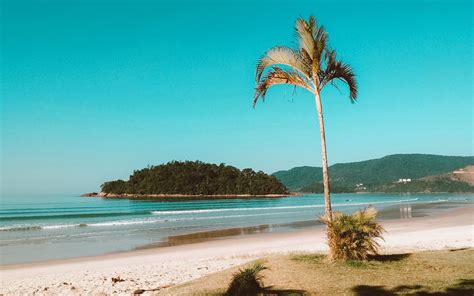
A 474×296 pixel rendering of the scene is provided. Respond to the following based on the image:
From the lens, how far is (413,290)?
6871mm

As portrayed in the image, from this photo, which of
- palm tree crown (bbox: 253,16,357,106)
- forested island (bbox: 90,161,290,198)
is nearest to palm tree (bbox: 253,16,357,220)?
palm tree crown (bbox: 253,16,357,106)

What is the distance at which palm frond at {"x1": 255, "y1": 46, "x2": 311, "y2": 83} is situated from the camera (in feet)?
A: 34.9

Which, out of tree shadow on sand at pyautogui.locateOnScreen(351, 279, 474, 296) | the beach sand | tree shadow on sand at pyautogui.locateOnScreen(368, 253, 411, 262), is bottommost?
the beach sand

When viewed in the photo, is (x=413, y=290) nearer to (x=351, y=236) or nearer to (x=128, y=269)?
(x=351, y=236)

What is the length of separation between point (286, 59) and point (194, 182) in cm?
15134

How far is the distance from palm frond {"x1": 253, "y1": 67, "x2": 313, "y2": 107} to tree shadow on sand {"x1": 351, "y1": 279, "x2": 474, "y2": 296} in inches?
207

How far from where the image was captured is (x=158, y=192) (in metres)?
156

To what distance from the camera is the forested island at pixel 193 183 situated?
156 meters

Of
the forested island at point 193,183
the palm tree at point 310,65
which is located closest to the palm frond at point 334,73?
the palm tree at point 310,65

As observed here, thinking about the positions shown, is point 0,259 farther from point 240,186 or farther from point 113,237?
point 240,186

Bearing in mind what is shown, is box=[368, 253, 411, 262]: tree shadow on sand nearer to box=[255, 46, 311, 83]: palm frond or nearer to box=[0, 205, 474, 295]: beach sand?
box=[0, 205, 474, 295]: beach sand

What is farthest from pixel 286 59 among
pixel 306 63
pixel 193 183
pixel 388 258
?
pixel 193 183

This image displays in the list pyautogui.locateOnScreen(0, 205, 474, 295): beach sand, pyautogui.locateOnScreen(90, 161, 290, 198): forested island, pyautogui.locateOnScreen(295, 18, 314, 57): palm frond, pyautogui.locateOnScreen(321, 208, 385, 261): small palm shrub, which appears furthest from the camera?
pyautogui.locateOnScreen(90, 161, 290, 198): forested island

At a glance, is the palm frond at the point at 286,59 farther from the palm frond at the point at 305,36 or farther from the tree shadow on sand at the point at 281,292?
the tree shadow on sand at the point at 281,292
